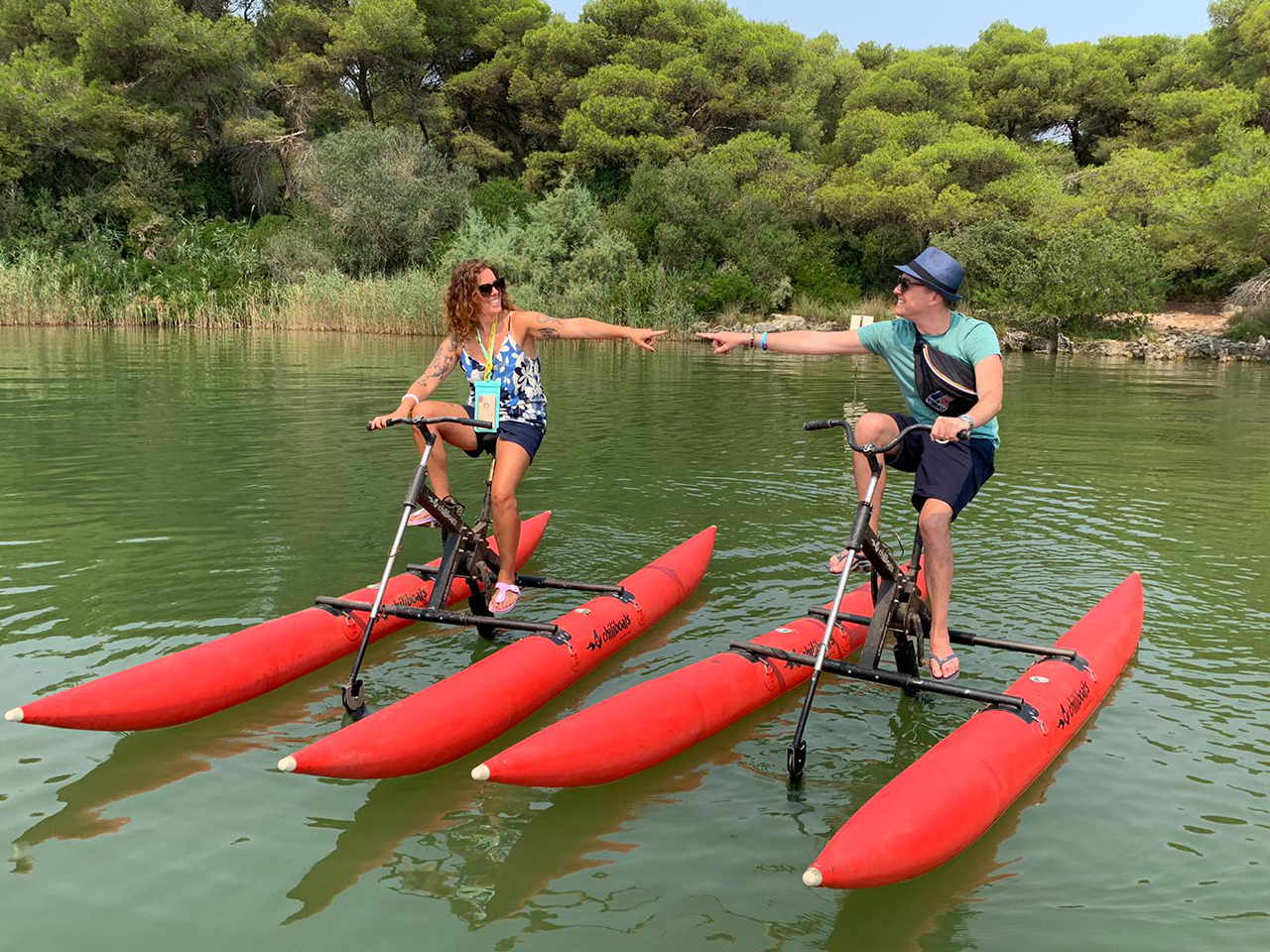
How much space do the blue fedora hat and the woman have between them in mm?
1881

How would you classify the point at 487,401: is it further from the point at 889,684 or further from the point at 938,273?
the point at 889,684

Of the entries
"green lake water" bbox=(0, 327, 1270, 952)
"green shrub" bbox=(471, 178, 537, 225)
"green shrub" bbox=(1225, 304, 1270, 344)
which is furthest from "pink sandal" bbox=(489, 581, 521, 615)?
"green shrub" bbox=(471, 178, 537, 225)

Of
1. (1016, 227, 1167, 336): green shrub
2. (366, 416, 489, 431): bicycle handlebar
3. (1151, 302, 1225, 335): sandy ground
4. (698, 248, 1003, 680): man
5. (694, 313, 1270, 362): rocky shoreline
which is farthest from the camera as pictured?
(1151, 302, 1225, 335): sandy ground

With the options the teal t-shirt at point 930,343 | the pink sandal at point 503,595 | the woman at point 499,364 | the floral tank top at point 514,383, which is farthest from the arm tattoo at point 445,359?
the teal t-shirt at point 930,343

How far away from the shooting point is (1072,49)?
5741 centimetres

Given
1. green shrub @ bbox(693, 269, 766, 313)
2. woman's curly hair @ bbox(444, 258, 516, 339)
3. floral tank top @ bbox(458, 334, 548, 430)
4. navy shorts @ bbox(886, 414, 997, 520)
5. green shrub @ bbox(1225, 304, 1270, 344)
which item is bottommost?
navy shorts @ bbox(886, 414, 997, 520)

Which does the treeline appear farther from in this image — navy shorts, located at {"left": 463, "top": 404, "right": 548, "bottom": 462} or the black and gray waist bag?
the black and gray waist bag

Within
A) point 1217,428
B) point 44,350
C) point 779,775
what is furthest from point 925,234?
point 779,775

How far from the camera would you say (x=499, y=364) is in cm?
693

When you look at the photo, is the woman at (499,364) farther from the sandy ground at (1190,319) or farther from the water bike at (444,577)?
the sandy ground at (1190,319)

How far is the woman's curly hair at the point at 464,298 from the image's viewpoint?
22.5 ft

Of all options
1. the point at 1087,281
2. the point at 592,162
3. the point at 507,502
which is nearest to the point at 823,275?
the point at 1087,281

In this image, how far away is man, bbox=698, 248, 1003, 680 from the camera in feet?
18.0

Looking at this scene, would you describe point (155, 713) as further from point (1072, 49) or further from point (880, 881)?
point (1072, 49)
